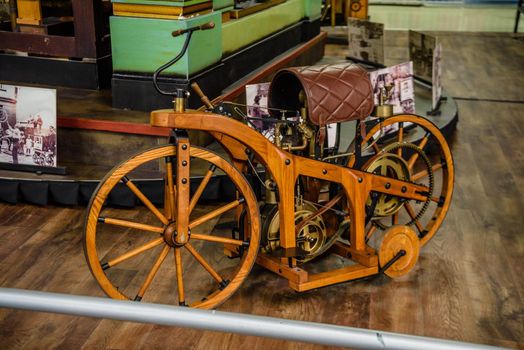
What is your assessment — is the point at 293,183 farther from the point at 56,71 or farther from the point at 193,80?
the point at 56,71

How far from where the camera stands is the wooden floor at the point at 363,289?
2.83 meters

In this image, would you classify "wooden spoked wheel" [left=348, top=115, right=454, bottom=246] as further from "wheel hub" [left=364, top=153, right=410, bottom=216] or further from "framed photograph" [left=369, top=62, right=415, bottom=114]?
"framed photograph" [left=369, top=62, right=415, bottom=114]

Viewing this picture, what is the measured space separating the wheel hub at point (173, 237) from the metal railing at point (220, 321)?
163 cm

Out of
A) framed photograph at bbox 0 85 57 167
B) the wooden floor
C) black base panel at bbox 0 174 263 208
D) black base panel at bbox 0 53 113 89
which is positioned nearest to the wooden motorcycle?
the wooden floor

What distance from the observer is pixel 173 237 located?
9.39 feet

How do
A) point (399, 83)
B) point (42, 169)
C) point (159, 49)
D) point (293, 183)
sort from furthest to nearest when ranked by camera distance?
point (399, 83) < point (159, 49) < point (42, 169) < point (293, 183)

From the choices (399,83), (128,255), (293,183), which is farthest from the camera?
(399,83)

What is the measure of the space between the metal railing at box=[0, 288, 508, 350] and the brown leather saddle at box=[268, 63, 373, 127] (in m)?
1.90

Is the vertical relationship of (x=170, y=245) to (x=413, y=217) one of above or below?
above

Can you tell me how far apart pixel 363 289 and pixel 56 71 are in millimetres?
3101

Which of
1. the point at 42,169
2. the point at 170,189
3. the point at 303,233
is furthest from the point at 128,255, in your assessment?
the point at 42,169

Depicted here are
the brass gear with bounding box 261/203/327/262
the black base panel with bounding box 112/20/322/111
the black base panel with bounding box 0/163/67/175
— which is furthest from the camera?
the black base panel with bounding box 112/20/322/111

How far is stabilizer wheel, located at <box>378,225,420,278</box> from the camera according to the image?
3238 mm

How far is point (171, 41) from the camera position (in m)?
4.41
